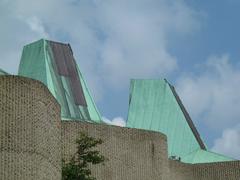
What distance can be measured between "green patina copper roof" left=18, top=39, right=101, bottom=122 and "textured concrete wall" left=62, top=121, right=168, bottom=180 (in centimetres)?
282

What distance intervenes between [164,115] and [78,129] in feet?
35.7

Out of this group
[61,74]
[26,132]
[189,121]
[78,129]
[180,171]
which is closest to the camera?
[26,132]

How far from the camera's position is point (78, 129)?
2569cm

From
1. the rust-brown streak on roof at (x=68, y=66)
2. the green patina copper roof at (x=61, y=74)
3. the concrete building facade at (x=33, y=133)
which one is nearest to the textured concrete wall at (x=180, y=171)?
the green patina copper roof at (x=61, y=74)

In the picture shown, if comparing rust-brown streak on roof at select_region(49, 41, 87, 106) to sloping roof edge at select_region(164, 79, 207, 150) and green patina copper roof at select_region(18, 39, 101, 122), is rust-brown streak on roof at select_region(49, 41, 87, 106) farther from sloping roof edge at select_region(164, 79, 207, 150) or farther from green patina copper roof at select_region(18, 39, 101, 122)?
sloping roof edge at select_region(164, 79, 207, 150)

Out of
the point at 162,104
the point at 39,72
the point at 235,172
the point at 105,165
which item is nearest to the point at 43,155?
the point at 105,165

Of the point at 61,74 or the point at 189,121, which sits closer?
the point at 61,74

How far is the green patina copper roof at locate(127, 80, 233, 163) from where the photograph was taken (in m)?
35.4

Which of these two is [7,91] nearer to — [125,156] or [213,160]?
[125,156]

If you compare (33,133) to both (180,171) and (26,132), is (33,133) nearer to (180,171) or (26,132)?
(26,132)

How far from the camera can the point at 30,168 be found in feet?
64.9

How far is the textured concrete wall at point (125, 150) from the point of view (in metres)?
25.6

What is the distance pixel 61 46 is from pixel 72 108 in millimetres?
3687

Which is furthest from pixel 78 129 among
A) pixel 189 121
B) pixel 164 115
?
pixel 189 121
